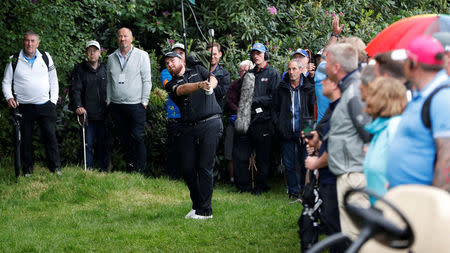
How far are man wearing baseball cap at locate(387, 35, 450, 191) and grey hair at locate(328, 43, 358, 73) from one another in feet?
4.51

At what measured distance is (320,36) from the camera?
13.5 m

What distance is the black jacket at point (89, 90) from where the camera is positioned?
11352 millimetres

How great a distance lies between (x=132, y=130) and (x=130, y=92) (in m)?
0.63

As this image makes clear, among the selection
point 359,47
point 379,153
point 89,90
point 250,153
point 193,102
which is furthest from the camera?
point 89,90

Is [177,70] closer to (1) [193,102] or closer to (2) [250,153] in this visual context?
(1) [193,102]

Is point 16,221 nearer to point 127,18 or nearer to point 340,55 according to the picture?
point 340,55

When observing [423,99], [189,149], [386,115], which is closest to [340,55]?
[386,115]

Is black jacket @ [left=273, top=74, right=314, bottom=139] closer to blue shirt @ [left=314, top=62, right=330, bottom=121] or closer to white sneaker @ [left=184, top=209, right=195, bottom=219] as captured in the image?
white sneaker @ [left=184, top=209, right=195, bottom=219]

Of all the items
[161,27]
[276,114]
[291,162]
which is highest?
[161,27]

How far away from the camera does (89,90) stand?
11414mm

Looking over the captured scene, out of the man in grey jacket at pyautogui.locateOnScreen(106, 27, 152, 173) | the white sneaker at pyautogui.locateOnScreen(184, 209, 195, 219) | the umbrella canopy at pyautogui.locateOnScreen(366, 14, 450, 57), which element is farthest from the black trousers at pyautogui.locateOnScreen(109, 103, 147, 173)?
the umbrella canopy at pyautogui.locateOnScreen(366, 14, 450, 57)

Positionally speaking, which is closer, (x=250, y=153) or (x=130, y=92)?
(x=130, y=92)

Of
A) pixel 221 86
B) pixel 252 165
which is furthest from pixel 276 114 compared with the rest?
pixel 221 86

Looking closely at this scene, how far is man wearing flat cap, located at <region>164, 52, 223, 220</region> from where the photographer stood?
815cm
